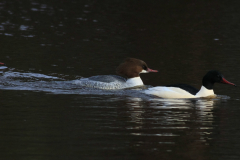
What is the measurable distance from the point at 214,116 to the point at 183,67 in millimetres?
6659

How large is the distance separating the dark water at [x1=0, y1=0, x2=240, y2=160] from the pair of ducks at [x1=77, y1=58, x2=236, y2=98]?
16.0 inches

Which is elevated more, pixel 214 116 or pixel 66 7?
pixel 66 7

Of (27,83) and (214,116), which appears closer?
(214,116)

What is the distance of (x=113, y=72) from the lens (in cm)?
1684

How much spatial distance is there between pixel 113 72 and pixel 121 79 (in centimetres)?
169

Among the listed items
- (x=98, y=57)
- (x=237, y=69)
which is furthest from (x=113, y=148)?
(x=98, y=57)

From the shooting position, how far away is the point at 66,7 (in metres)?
34.6

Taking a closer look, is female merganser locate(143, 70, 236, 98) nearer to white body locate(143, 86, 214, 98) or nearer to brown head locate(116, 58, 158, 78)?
white body locate(143, 86, 214, 98)

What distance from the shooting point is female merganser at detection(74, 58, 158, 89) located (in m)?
14.7

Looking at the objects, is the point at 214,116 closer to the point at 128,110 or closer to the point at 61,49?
the point at 128,110

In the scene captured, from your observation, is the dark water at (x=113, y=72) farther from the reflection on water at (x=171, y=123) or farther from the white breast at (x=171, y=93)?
the white breast at (x=171, y=93)

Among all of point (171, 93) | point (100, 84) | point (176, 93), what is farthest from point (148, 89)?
point (100, 84)

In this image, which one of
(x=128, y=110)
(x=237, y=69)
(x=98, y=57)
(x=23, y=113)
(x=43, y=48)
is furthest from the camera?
(x=43, y=48)

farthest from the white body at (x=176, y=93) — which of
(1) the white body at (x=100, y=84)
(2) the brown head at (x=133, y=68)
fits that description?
(2) the brown head at (x=133, y=68)
